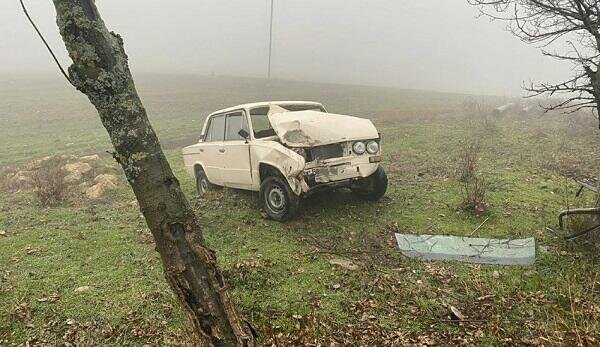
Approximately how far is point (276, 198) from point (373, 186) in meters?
1.73

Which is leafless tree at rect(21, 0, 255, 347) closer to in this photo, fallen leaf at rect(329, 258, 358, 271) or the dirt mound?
fallen leaf at rect(329, 258, 358, 271)

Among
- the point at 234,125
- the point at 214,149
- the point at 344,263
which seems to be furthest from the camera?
the point at 214,149

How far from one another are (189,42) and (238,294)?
7985 cm

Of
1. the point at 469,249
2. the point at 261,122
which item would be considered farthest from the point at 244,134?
the point at 469,249

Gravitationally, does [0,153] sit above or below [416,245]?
below

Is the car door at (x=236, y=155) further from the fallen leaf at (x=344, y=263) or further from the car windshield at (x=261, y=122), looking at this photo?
the fallen leaf at (x=344, y=263)

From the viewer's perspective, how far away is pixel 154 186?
9.28ft

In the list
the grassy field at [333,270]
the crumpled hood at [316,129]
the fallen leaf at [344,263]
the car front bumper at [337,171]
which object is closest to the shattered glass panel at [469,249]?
the grassy field at [333,270]

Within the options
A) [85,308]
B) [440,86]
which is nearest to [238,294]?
[85,308]

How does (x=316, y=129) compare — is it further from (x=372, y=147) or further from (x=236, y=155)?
(x=236, y=155)

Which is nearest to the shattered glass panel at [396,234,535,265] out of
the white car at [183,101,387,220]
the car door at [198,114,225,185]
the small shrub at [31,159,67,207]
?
the white car at [183,101,387,220]

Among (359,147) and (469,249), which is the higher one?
(359,147)

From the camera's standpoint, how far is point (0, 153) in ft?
53.7

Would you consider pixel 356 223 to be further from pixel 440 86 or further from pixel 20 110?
pixel 440 86
